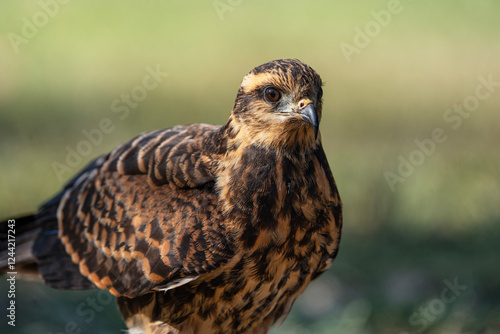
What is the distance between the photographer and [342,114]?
938cm

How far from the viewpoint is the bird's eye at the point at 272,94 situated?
388 centimetres

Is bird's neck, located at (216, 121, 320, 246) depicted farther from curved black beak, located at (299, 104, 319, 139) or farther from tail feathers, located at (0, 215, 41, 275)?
tail feathers, located at (0, 215, 41, 275)

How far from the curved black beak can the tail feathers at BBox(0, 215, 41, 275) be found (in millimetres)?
2137

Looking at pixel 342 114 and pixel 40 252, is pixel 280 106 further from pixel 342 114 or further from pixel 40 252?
pixel 342 114

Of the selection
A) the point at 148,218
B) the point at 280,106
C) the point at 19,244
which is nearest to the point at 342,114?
the point at 19,244

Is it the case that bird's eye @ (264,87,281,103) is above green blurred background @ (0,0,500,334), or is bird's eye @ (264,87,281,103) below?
above

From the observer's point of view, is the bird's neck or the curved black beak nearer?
the curved black beak

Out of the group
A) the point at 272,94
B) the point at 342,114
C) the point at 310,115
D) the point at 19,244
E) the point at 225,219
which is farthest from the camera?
the point at 342,114

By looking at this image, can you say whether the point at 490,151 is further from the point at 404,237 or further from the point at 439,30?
the point at 439,30

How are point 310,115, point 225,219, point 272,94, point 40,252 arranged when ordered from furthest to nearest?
1. point 40,252
2. point 225,219
3. point 272,94
4. point 310,115

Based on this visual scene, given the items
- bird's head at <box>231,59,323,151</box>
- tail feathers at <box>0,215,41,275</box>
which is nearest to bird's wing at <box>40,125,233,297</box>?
tail feathers at <box>0,215,41,275</box>

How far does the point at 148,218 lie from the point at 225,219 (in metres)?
0.53

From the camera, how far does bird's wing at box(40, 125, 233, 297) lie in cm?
402

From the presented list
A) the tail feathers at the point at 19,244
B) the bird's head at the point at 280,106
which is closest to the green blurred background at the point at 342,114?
the tail feathers at the point at 19,244
